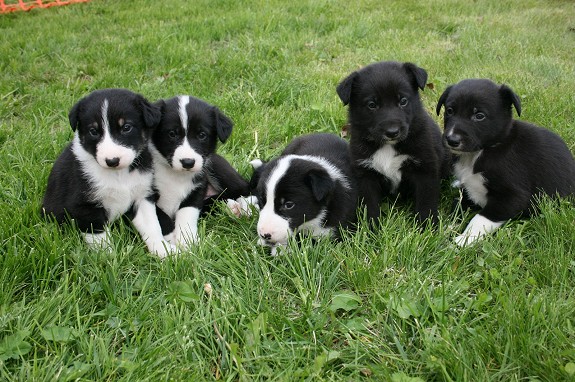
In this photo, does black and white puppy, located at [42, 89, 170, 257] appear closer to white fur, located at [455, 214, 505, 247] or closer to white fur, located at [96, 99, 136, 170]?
white fur, located at [96, 99, 136, 170]

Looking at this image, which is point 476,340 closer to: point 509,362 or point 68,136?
point 509,362

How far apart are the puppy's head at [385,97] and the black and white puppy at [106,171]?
1426 millimetres

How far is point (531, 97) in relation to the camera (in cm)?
580

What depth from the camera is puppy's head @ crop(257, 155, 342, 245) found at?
355cm

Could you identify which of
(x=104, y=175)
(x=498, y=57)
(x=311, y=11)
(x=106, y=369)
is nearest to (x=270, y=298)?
(x=106, y=369)

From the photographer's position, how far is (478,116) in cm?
388

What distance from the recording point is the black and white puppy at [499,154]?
384cm

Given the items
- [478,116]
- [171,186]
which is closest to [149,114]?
[171,186]

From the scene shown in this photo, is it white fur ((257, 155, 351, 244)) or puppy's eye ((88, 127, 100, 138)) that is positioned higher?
puppy's eye ((88, 127, 100, 138))

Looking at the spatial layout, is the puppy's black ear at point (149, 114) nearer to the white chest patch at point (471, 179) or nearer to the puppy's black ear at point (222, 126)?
the puppy's black ear at point (222, 126)

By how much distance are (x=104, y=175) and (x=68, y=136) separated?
167 centimetres

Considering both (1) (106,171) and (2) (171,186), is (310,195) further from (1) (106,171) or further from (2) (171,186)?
(1) (106,171)

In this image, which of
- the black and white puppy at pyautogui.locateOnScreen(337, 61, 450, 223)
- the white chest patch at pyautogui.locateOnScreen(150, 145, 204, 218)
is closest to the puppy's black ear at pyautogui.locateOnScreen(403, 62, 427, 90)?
the black and white puppy at pyautogui.locateOnScreen(337, 61, 450, 223)

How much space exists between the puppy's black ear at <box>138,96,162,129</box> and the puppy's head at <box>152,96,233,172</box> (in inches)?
7.6
